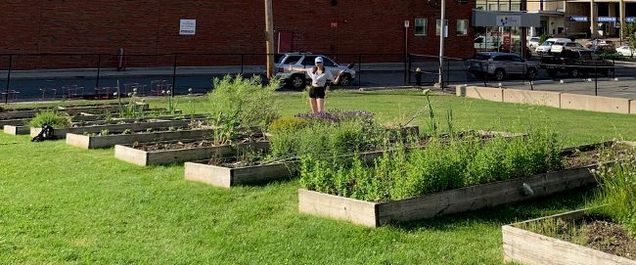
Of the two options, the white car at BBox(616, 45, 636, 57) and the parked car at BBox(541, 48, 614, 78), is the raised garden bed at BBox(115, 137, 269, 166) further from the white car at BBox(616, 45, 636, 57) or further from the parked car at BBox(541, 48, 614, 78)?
the white car at BBox(616, 45, 636, 57)

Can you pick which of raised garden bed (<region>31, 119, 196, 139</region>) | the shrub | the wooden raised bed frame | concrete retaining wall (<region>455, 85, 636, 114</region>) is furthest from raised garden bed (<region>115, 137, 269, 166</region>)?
concrete retaining wall (<region>455, 85, 636, 114</region>)

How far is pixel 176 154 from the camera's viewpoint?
11180mm

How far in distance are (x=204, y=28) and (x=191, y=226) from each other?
39539 mm

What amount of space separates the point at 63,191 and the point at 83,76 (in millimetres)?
31702

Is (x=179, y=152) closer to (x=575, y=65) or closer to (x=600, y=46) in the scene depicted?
(x=575, y=65)

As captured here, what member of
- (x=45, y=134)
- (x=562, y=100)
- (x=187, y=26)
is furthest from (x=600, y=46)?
(x=45, y=134)

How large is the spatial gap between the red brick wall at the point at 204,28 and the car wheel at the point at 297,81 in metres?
11.8

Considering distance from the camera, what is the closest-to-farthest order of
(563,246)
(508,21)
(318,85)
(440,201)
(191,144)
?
(563,246), (440,201), (191,144), (318,85), (508,21)

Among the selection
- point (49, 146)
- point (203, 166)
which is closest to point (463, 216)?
point (203, 166)

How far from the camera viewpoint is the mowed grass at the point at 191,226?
6.29 metres

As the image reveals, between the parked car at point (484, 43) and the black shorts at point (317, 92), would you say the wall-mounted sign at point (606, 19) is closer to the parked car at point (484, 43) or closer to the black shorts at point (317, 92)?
the parked car at point (484, 43)

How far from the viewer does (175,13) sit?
147 ft

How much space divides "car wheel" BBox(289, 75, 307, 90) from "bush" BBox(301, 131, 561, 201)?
2628 centimetres

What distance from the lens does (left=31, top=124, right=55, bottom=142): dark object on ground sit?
14.3 meters
